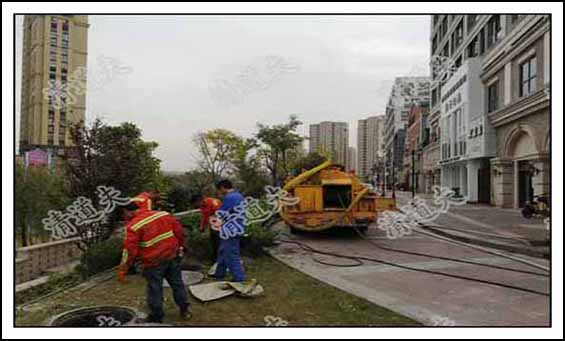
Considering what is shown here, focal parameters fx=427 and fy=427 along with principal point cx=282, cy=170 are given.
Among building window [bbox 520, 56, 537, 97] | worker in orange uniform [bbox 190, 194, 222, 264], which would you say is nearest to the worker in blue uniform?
worker in orange uniform [bbox 190, 194, 222, 264]

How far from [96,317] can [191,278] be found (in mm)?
1322

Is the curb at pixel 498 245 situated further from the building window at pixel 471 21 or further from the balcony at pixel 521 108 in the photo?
the building window at pixel 471 21

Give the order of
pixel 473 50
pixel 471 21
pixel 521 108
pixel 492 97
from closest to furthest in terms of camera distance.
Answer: pixel 471 21
pixel 521 108
pixel 473 50
pixel 492 97

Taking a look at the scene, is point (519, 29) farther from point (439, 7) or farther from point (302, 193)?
point (302, 193)

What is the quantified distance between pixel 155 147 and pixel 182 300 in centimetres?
220

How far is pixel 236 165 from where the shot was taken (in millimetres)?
7387

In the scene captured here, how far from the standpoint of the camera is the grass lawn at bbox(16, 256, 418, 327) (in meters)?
3.60

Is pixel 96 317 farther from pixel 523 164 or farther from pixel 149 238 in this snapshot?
pixel 523 164

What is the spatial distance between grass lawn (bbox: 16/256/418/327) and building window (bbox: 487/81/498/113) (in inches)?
134

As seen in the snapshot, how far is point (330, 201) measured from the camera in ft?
26.2

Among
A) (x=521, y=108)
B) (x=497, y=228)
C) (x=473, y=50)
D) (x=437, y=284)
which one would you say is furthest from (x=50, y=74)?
(x=497, y=228)

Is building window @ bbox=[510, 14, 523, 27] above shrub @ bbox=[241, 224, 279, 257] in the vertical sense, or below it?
above

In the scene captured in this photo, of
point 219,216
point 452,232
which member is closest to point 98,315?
point 219,216

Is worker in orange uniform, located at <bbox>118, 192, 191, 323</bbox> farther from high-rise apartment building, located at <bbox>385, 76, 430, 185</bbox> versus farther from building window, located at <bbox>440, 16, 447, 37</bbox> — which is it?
building window, located at <bbox>440, 16, 447, 37</bbox>
